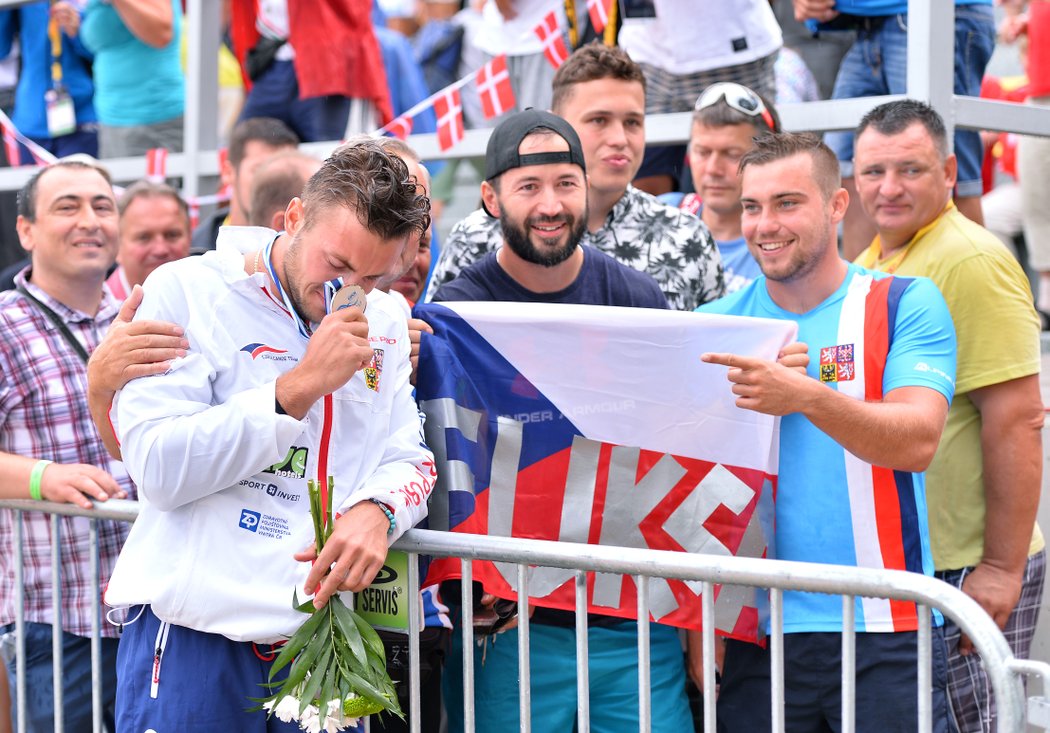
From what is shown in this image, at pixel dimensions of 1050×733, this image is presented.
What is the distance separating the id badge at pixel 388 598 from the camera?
10.6ft

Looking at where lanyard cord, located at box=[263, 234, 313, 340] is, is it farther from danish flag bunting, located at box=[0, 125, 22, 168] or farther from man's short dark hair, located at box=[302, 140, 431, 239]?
danish flag bunting, located at box=[0, 125, 22, 168]

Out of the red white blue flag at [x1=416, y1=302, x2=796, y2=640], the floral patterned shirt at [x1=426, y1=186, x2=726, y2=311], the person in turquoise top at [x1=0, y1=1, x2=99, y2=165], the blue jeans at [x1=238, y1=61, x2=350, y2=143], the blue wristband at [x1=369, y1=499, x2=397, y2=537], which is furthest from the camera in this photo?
the person in turquoise top at [x1=0, y1=1, x2=99, y2=165]

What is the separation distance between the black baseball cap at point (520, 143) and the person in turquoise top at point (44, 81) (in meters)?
4.96

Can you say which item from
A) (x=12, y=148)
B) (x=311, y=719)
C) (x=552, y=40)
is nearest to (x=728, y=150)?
(x=552, y=40)

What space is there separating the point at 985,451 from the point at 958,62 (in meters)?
2.20

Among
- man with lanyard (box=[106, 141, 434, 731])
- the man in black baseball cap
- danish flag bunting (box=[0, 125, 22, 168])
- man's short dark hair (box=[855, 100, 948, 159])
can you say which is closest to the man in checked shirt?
man with lanyard (box=[106, 141, 434, 731])

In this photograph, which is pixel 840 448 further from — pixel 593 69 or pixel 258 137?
pixel 258 137

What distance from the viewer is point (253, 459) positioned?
2.82 metres

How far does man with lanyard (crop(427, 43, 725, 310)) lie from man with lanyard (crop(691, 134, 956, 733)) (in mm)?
672

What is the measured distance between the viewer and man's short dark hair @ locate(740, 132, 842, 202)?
376 cm

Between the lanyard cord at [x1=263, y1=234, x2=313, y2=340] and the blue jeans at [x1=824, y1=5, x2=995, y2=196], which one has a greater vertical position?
the blue jeans at [x1=824, y1=5, x2=995, y2=196]

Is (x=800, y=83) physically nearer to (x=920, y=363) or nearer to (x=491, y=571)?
(x=920, y=363)

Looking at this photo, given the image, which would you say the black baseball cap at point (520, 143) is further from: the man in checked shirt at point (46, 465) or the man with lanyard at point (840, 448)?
the man in checked shirt at point (46, 465)

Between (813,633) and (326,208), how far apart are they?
5.72 ft
